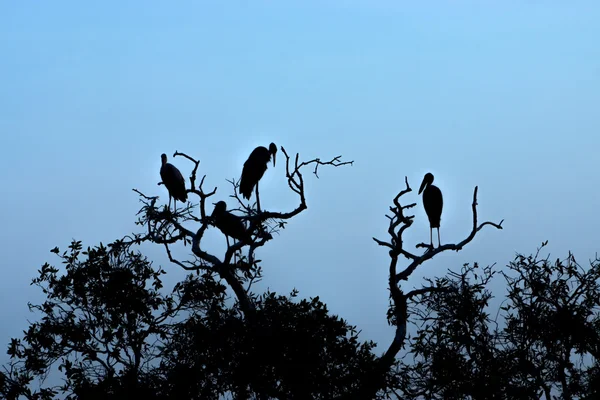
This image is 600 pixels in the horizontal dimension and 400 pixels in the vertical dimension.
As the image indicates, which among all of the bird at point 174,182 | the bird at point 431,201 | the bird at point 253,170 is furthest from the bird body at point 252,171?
the bird at point 431,201

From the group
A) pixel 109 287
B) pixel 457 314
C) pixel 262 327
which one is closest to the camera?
pixel 262 327

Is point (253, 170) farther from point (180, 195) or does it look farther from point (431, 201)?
point (431, 201)

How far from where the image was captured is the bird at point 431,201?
18.3 meters

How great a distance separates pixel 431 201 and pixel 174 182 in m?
6.22

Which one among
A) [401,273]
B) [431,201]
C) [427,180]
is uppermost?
[427,180]

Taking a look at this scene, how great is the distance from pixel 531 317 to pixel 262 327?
4.65 metres

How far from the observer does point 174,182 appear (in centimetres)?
2019

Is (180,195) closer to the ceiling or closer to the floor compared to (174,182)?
closer to the floor

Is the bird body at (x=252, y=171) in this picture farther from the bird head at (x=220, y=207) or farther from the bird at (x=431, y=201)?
the bird at (x=431, y=201)

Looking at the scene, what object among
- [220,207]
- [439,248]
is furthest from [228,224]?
[439,248]

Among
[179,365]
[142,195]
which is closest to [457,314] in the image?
[179,365]

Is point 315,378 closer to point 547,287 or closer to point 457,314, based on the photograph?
point 457,314

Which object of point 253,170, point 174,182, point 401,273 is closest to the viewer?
point 401,273

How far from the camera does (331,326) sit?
1310 cm
